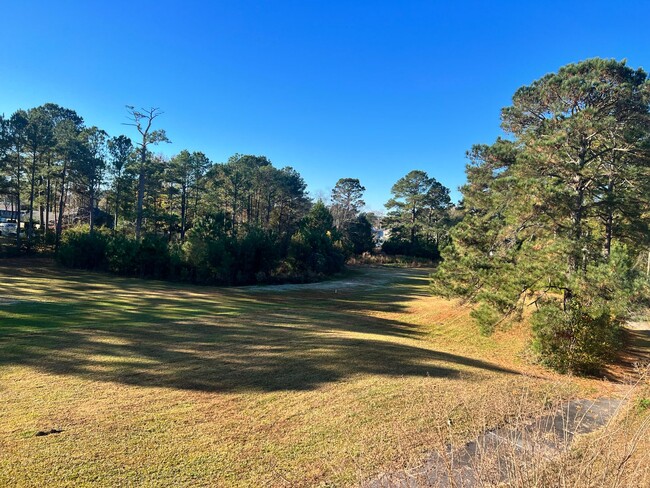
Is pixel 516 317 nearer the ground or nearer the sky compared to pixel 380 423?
nearer the sky

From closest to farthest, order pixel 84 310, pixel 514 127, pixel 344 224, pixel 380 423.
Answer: pixel 380 423, pixel 84 310, pixel 514 127, pixel 344 224

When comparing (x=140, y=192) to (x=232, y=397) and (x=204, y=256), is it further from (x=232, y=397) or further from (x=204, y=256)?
(x=232, y=397)

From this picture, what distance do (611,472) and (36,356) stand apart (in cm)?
863

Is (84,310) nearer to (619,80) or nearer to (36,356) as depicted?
(36,356)

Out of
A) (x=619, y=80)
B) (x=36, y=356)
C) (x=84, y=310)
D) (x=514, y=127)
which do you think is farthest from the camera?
(x=514, y=127)

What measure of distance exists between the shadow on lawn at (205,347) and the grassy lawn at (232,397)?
48 millimetres

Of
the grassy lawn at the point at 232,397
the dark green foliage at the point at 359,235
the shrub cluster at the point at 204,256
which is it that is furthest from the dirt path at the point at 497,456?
the dark green foliage at the point at 359,235

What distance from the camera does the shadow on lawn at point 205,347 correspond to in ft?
20.3

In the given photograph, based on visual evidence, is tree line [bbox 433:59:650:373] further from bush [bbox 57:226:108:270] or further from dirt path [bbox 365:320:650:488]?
bush [bbox 57:226:108:270]

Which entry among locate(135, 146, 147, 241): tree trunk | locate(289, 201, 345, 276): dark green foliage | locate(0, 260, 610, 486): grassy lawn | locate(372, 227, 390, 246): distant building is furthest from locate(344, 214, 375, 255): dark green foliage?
locate(0, 260, 610, 486): grassy lawn

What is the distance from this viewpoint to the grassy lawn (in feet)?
11.6

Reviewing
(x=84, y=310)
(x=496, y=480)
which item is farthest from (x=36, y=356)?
(x=496, y=480)

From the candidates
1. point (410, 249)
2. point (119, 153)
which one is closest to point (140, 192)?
point (119, 153)

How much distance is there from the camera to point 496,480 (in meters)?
2.31
